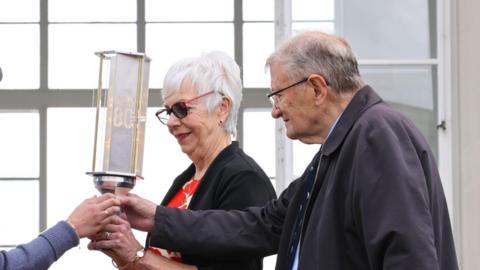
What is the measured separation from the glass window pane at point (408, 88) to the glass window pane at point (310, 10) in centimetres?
27

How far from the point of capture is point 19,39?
13.5 m

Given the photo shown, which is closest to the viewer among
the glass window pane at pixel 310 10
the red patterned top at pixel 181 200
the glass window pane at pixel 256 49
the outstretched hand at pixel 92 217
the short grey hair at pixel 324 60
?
the short grey hair at pixel 324 60

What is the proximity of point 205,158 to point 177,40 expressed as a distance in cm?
994

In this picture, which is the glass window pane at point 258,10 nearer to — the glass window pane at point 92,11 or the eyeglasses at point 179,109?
the glass window pane at point 92,11

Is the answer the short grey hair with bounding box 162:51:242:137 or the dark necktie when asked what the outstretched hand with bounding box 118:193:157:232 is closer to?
the short grey hair with bounding box 162:51:242:137

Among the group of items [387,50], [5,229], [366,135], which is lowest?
[5,229]

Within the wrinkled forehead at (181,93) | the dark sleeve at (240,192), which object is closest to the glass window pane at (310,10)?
the wrinkled forehead at (181,93)

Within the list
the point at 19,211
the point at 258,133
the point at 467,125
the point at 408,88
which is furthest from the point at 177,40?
the point at 467,125

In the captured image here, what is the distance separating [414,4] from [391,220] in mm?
2830

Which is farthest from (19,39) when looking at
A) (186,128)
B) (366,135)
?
(366,135)

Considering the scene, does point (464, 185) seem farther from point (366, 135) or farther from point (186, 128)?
point (366, 135)

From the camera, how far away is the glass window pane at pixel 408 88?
5.54m

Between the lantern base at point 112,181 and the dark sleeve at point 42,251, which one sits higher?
the lantern base at point 112,181

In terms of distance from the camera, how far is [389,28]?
18.5 ft
